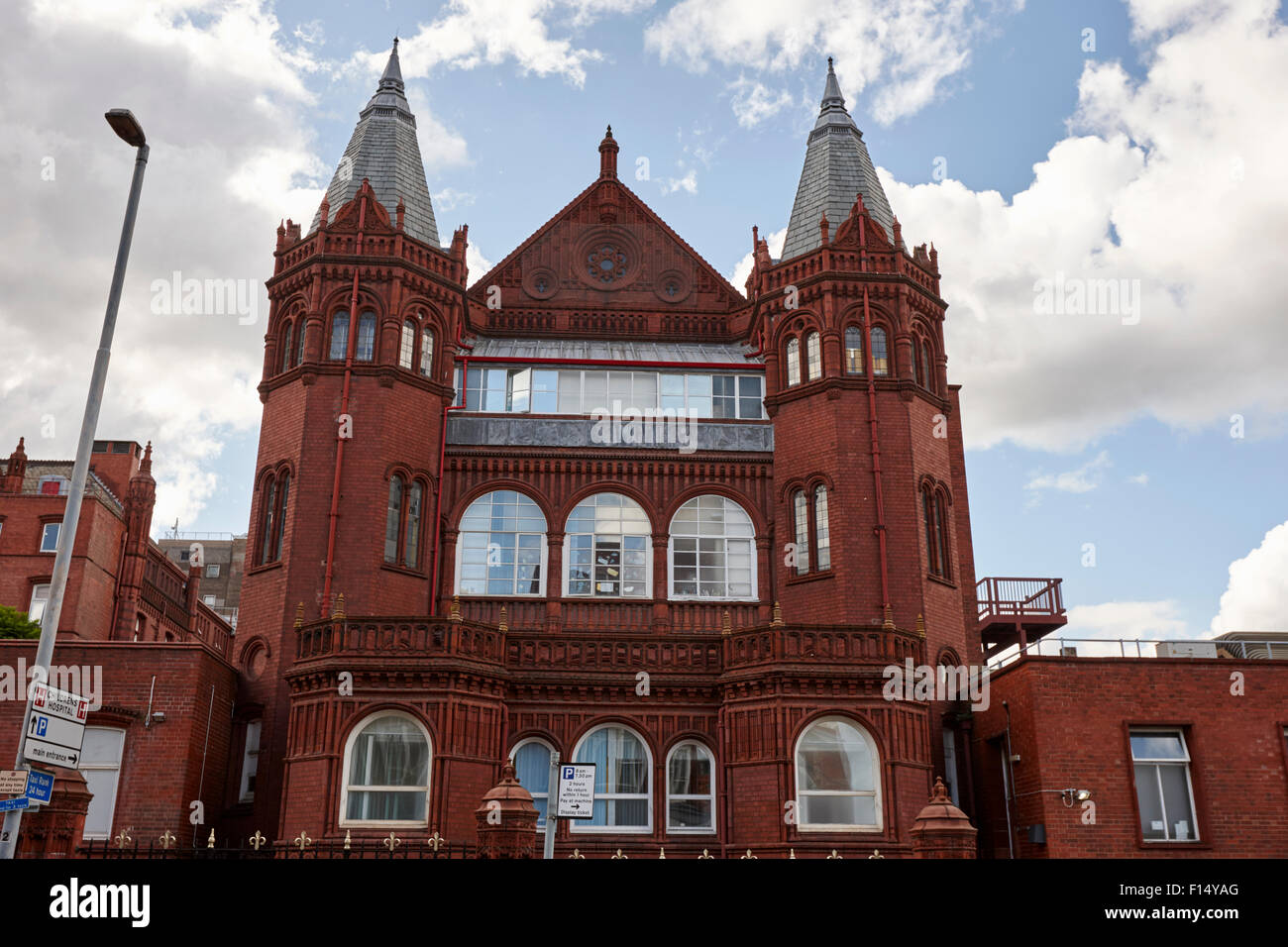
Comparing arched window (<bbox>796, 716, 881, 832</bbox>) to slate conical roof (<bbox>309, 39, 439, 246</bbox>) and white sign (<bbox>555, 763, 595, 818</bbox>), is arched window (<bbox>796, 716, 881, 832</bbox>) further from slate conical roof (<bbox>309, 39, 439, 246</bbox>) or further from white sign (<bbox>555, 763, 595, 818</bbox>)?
slate conical roof (<bbox>309, 39, 439, 246</bbox>)

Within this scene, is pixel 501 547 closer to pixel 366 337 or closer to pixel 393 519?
pixel 393 519

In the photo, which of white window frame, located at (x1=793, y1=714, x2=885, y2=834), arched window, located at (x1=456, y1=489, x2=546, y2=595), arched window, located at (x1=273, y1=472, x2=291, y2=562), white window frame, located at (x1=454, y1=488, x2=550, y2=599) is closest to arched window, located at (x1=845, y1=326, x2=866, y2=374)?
white window frame, located at (x1=454, y1=488, x2=550, y2=599)

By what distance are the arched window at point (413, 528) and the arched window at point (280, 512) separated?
9.86 feet

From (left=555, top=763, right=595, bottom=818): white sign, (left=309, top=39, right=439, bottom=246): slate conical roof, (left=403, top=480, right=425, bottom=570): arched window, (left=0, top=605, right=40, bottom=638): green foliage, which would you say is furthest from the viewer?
(left=0, top=605, right=40, bottom=638): green foliage

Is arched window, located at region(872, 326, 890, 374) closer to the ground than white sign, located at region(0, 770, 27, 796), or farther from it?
farther from it

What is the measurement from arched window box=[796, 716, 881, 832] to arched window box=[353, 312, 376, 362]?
1500 cm

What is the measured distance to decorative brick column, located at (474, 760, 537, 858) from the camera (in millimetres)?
17141

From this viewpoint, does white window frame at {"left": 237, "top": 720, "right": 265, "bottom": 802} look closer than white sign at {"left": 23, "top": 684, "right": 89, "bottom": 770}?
No

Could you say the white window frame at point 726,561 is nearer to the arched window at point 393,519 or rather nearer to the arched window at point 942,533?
the arched window at point 942,533

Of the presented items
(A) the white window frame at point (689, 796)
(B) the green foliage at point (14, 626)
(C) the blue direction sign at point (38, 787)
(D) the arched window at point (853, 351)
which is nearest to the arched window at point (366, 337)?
(D) the arched window at point (853, 351)

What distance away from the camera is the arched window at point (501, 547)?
29094 millimetres

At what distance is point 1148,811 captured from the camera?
22594mm
